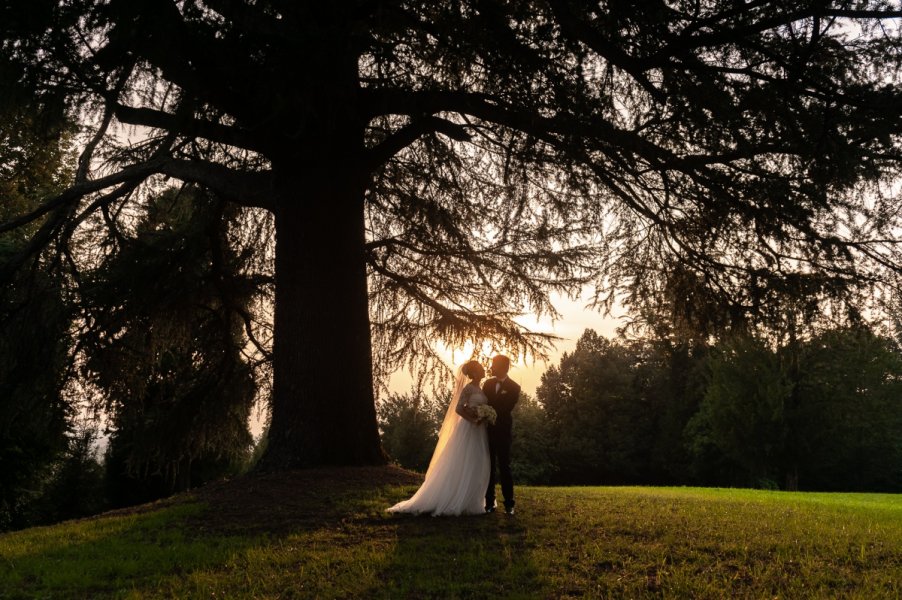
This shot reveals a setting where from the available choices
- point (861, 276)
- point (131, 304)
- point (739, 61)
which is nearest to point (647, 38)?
point (739, 61)

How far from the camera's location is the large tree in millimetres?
6203

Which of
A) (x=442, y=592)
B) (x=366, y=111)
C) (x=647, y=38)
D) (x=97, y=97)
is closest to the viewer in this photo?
(x=442, y=592)

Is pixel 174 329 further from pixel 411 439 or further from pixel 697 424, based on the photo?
pixel 697 424

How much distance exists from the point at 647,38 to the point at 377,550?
5006mm

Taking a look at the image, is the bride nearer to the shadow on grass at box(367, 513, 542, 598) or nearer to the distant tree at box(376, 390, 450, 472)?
the shadow on grass at box(367, 513, 542, 598)

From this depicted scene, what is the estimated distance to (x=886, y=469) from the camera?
42281mm

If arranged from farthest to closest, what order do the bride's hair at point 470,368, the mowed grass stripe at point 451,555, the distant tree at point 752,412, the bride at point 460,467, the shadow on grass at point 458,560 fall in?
the distant tree at point 752,412
the bride's hair at point 470,368
the bride at point 460,467
the mowed grass stripe at point 451,555
the shadow on grass at point 458,560

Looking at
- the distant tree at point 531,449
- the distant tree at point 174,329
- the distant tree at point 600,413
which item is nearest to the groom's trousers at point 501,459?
the distant tree at point 174,329

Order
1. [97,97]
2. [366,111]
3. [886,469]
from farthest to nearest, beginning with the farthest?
1. [886,469]
2. [366,111]
3. [97,97]

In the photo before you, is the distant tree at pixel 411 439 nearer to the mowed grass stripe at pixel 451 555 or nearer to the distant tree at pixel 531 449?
the distant tree at pixel 531 449

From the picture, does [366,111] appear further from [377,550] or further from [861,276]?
[861,276]

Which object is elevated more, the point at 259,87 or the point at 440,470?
the point at 259,87

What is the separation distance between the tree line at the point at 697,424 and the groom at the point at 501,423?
20960 millimetres

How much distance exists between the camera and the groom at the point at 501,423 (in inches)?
316
